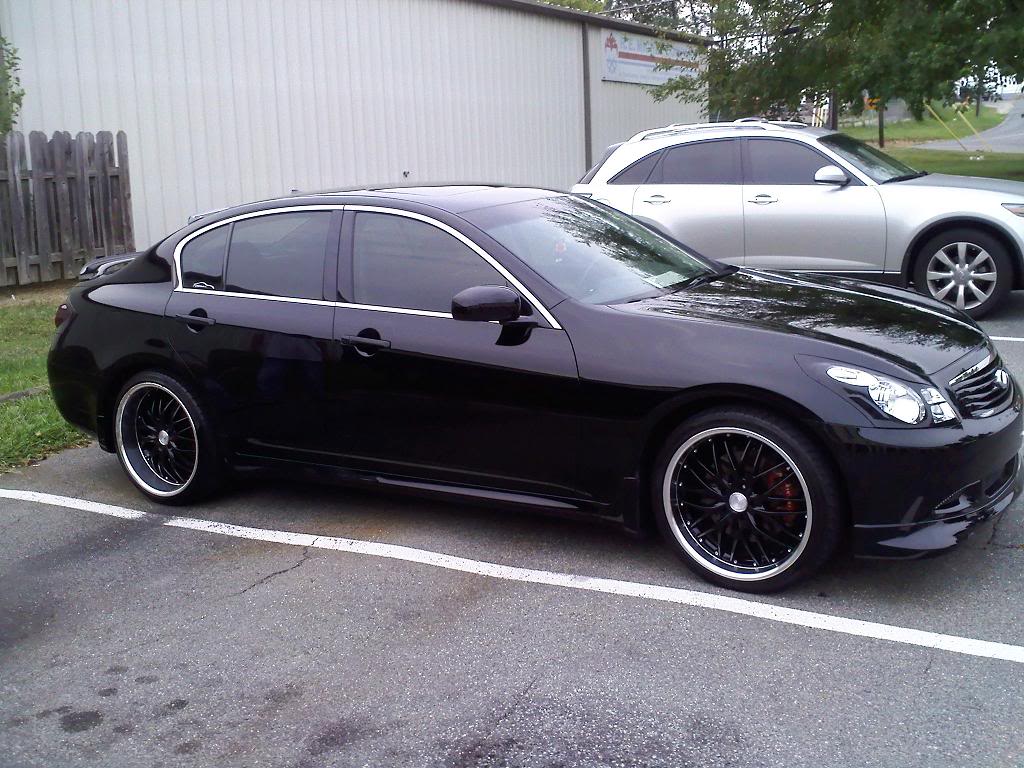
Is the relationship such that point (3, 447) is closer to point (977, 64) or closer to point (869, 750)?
point (869, 750)

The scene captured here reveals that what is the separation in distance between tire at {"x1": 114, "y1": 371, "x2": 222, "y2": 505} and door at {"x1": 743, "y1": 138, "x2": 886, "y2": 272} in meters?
6.08

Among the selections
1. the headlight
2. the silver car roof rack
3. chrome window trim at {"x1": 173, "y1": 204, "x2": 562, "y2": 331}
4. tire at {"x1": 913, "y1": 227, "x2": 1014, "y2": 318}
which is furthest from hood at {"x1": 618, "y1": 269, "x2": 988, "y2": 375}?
the silver car roof rack

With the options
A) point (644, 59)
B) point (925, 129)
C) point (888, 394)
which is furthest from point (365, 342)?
point (925, 129)

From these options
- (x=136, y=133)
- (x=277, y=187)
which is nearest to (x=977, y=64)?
(x=277, y=187)

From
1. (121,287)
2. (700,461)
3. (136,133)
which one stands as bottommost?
(700,461)

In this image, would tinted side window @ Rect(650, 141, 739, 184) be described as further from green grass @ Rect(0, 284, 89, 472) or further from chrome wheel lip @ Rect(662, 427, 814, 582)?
chrome wheel lip @ Rect(662, 427, 814, 582)

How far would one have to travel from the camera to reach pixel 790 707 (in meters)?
3.59

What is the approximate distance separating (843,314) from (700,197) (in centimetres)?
594

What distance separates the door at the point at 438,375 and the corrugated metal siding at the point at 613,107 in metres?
16.3

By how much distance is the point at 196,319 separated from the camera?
5.67 metres

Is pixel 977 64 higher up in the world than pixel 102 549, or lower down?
higher up

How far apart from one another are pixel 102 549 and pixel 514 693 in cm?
251

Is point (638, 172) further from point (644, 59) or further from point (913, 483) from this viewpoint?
point (644, 59)

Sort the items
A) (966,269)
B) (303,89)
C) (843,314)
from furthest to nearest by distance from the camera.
Answer: (303,89) < (966,269) < (843,314)
